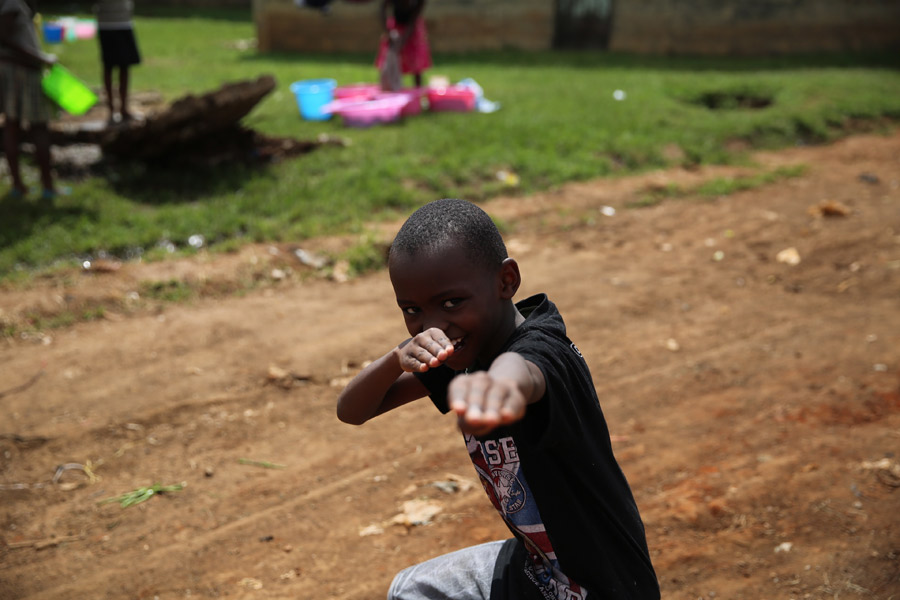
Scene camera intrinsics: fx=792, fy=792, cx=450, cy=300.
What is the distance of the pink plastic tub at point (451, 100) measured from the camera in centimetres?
950

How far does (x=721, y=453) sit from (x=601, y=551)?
2182 millimetres

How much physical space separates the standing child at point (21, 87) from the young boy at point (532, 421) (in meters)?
5.75

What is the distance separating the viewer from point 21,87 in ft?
21.1

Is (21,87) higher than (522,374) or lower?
lower

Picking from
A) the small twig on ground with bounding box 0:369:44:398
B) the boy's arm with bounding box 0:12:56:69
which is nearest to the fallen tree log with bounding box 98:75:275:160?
the boy's arm with bounding box 0:12:56:69

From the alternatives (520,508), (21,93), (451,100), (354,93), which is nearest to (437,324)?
(520,508)

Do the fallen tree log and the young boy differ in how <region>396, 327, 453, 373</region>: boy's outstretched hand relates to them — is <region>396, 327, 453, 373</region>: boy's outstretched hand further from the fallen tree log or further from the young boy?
the fallen tree log

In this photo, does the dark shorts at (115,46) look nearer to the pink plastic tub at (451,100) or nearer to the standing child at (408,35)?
the standing child at (408,35)

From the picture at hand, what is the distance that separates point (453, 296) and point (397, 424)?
2.43m

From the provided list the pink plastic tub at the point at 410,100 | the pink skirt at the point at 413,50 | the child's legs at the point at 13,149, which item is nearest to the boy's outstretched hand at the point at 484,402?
the child's legs at the point at 13,149

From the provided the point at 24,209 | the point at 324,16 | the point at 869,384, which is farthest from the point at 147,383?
the point at 324,16

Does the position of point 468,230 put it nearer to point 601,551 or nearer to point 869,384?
point 601,551

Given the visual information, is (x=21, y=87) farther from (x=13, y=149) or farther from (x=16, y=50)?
(x=13, y=149)

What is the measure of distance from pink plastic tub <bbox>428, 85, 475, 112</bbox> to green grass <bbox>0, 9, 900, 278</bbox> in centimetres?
40
